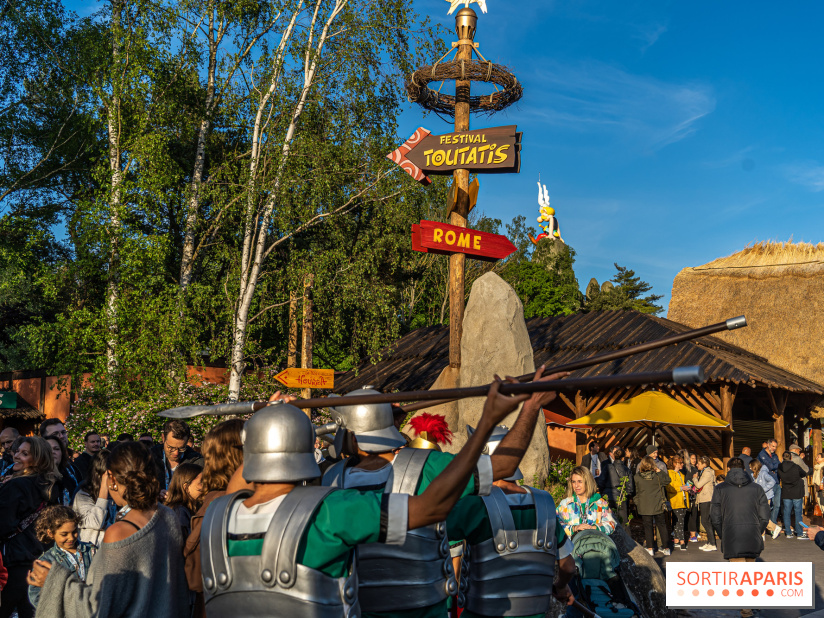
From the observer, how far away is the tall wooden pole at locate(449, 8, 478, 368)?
14.7 metres

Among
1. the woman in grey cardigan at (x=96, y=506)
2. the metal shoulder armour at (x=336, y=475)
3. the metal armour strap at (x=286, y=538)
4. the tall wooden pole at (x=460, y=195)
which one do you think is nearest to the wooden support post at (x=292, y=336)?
the tall wooden pole at (x=460, y=195)

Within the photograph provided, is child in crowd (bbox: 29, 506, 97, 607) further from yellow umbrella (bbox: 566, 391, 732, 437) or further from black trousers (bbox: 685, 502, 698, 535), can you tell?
black trousers (bbox: 685, 502, 698, 535)

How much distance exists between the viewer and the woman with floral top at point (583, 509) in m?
6.76

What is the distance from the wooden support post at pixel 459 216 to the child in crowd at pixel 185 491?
34.5 ft

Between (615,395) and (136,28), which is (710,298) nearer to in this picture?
(615,395)

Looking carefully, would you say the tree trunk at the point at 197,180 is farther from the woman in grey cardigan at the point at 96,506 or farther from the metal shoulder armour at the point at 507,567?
the metal shoulder armour at the point at 507,567

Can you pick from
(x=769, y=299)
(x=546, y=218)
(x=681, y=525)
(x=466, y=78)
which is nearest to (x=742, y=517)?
(x=681, y=525)

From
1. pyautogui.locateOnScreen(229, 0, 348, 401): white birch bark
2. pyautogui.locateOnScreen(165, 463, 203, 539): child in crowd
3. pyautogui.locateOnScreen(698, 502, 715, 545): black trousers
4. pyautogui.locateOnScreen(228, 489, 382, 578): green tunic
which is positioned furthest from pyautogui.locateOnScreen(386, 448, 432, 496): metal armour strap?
pyautogui.locateOnScreen(229, 0, 348, 401): white birch bark

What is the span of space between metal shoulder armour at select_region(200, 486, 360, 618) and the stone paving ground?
6.42 metres

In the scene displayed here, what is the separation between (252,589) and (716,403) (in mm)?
15404

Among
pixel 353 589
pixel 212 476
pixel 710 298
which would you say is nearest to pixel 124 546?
pixel 212 476

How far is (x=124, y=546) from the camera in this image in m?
3.23

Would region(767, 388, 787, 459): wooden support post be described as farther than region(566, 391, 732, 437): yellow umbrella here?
Yes

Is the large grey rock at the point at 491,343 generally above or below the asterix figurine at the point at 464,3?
below
